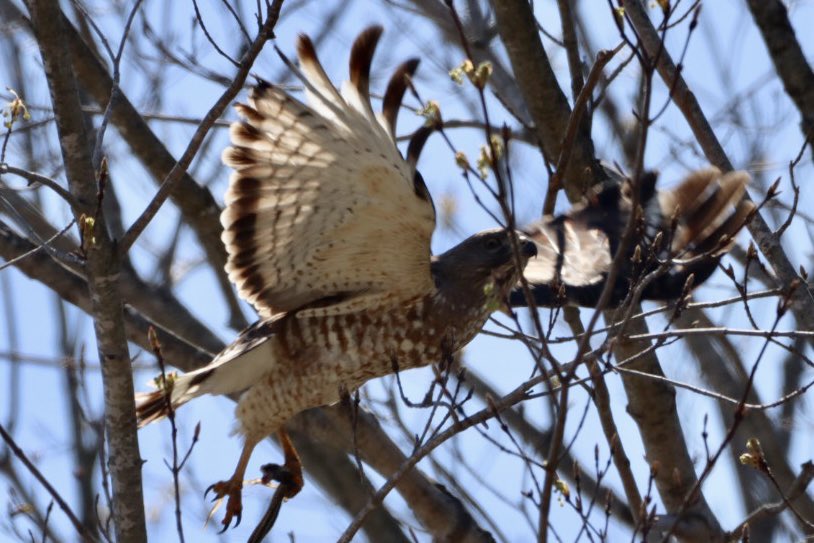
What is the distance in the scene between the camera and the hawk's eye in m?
4.84

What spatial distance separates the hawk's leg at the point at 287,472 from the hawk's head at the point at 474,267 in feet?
3.18

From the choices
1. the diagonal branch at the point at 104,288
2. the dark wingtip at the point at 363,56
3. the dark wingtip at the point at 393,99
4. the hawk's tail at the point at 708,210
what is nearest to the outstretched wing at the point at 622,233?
the hawk's tail at the point at 708,210

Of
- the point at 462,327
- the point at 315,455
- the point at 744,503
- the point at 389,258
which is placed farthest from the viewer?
the point at 744,503

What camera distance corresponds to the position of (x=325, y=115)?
3.94 meters

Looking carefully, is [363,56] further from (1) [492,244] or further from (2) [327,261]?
(1) [492,244]

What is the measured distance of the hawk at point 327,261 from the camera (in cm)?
394

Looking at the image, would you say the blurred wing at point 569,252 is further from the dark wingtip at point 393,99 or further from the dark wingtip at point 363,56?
the dark wingtip at point 363,56

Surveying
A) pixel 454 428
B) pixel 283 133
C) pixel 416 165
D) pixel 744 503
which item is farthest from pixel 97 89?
pixel 744 503

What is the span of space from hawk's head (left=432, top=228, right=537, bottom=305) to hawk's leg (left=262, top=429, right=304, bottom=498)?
97 cm

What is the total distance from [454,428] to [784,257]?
4.33 ft

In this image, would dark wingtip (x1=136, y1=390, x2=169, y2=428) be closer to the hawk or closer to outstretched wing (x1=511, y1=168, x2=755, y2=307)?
the hawk

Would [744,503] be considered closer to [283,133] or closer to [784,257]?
[784,257]

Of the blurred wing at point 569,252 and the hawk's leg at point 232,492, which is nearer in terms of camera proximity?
the hawk's leg at point 232,492

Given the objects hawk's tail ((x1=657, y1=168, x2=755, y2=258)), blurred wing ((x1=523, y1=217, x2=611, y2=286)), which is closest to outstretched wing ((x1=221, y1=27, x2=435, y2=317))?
blurred wing ((x1=523, y1=217, x2=611, y2=286))
